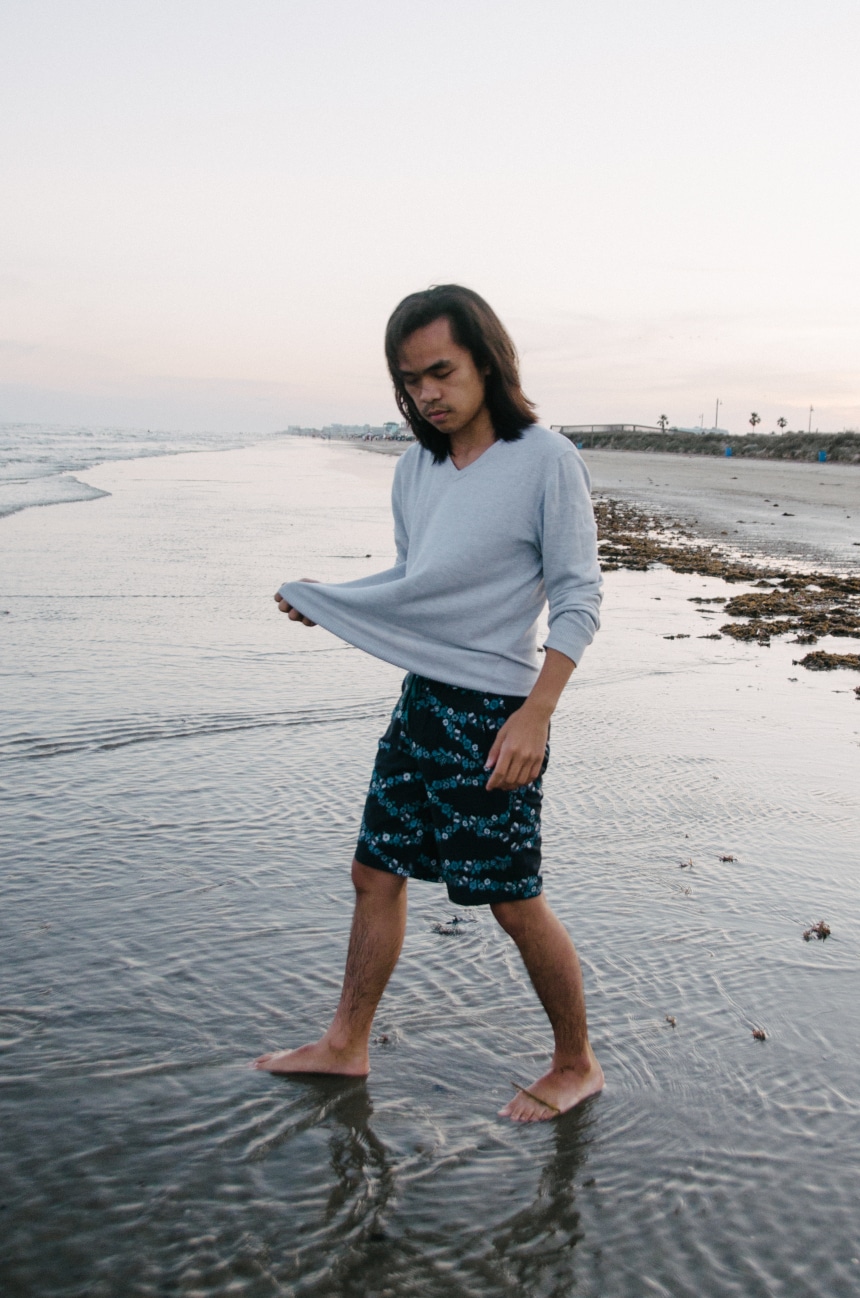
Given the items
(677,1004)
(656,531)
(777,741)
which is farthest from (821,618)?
(656,531)

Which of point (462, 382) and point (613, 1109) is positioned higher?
point (462, 382)

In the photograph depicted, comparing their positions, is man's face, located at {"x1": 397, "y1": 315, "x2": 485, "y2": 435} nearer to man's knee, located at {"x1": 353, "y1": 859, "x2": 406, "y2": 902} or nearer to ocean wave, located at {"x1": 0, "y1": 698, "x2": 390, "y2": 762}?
man's knee, located at {"x1": 353, "y1": 859, "x2": 406, "y2": 902}

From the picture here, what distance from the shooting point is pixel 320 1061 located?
2.41m

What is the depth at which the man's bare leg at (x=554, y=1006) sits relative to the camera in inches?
90.7

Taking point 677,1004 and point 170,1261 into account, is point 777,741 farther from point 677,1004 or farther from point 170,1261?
point 170,1261

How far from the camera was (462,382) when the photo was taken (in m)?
2.27

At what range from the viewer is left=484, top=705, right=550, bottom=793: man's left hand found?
215 cm

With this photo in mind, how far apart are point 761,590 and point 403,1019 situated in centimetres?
795

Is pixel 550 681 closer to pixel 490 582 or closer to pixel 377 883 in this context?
pixel 490 582

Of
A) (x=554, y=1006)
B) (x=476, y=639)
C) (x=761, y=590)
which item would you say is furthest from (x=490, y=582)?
(x=761, y=590)

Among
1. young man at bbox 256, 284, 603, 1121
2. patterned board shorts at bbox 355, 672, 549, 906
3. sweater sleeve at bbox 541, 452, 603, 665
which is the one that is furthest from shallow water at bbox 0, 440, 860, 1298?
sweater sleeve at bbox 541, 452, 603, 665

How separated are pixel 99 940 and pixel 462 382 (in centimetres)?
183

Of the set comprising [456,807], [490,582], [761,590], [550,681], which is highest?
[490,582]

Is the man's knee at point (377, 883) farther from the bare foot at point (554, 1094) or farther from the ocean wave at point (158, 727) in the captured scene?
the ocean wave at point (158, 727)
